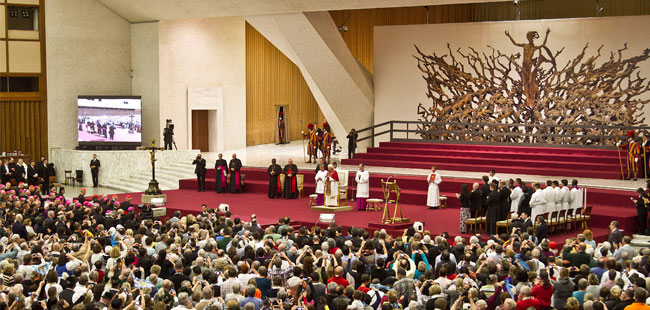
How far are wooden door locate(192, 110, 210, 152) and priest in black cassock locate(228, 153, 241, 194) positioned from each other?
311 inches

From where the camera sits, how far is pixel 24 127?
1001 inches

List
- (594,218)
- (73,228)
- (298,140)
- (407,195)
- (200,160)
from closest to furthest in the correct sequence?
(73,228)
(594,218)
(407,195)
(200,160)
(298,140)

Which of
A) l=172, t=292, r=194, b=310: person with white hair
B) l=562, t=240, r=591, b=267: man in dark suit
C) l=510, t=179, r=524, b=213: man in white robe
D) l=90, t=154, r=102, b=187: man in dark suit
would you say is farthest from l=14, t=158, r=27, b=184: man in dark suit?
l=562, t=240, r=591, b=267: man in dark suit

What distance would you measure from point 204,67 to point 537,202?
16193 mm

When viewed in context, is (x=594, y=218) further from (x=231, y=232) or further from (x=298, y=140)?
(x=298, y=140)

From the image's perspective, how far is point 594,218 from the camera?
15633 millimetres

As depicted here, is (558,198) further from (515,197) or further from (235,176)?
(235,176)

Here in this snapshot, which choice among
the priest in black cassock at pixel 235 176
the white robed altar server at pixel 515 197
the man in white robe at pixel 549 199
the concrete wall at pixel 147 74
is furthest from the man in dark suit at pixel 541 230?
the concrete wall at pixel 147 74

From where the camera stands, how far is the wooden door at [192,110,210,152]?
28625 mm

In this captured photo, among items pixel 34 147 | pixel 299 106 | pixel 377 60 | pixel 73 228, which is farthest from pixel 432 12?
pixel 73 228

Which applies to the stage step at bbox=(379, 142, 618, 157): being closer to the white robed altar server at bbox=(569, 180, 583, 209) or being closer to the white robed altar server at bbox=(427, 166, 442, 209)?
the white robed altar server at bbox=(427, 166, 442, 209)

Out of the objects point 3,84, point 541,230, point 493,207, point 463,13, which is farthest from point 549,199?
point 3,84

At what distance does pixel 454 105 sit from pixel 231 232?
45.9 feet

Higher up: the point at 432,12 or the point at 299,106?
the point at 432,12
